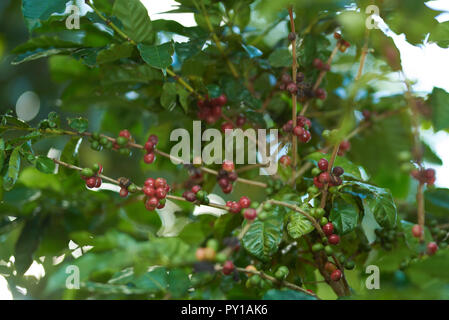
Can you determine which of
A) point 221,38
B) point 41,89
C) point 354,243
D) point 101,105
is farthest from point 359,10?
point 41,89

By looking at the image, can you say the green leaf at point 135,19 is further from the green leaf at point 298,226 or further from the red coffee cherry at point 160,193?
the green leaf at point 298,226

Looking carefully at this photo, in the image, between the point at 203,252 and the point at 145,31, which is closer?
the point at 203,252

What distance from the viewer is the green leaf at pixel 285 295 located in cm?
48

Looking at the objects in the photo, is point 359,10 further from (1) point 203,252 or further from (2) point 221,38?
(1) point 203,252

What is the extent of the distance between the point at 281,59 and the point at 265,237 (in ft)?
0.95

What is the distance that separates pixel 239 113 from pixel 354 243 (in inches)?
11.4

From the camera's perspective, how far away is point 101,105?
1.02 metres

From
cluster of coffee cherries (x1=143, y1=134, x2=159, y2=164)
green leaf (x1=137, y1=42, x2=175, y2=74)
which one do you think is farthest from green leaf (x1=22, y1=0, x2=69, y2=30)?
cluster of coffee cherries (x1=143, y1=134, x2=159, y2=164)

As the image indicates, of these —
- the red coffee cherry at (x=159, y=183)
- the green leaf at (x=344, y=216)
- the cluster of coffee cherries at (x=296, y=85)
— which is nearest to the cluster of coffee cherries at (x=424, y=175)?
the green leaf at (x=344, y=216)

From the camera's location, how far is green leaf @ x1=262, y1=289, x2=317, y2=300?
0.48m

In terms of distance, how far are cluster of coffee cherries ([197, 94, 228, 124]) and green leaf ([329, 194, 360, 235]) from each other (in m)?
0.25

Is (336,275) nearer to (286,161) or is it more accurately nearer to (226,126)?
(286,161)

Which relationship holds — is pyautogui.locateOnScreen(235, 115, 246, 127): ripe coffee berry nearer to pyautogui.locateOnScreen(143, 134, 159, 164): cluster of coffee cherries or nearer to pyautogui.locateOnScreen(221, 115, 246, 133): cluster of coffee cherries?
pyautogui.locateOnScreen(221, 115, 246, 133): cluster of coffee cherries

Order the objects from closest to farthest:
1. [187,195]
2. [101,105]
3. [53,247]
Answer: [187,195]
[53,247]
[101,105]
